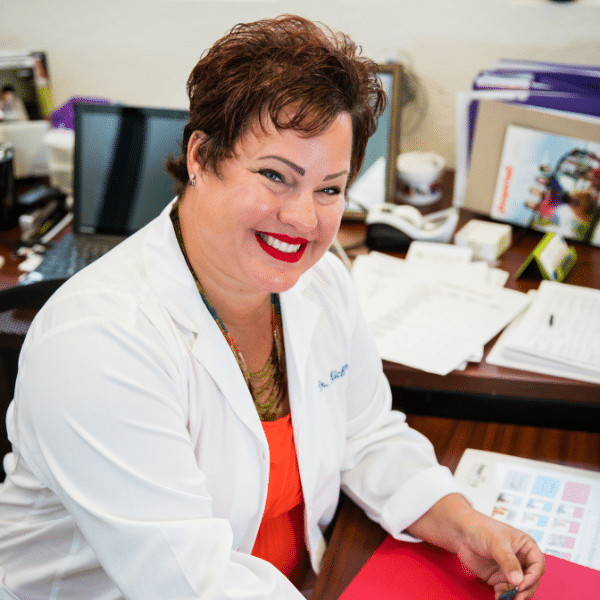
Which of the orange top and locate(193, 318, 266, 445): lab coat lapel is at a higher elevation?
locate(193, 318, 266, 445): lab coat lapel

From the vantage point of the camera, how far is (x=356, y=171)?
3.71ft

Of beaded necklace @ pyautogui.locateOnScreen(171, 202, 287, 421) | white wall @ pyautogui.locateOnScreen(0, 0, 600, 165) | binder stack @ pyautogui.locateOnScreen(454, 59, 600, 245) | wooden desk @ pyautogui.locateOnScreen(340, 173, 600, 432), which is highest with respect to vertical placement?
white wall @ pyautogui.locateOnScreen(0, 0, 600, 165)

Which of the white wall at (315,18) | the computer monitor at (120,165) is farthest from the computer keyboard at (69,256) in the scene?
the white wall at (315,18)

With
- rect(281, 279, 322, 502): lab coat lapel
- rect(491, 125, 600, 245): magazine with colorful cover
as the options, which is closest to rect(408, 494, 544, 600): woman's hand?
rect(281, 279, 322, 502): lab coat lapel

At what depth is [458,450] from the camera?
129cm

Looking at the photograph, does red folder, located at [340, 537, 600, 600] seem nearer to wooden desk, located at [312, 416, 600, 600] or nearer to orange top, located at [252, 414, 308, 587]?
wooden desk, located at [312, 416, 600, 600]

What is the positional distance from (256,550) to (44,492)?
355 millimetres

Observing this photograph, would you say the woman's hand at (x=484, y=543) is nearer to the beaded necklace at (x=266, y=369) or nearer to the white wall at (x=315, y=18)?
the beaded necklace at (x=266, y=369)

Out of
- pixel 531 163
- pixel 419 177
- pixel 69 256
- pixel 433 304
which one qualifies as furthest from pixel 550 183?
pixel 69 256

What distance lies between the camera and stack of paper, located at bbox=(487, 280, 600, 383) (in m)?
1.34

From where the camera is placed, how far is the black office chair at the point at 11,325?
1.17 m

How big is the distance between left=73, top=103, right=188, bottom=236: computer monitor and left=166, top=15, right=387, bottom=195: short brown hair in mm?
744

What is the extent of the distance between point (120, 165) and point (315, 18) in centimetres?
78

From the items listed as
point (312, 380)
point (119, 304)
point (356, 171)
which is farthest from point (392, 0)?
point (119, 304)
